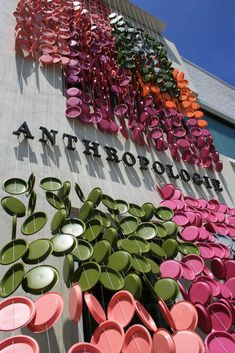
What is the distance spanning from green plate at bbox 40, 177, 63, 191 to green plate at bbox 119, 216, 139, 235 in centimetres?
88

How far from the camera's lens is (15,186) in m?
3.76

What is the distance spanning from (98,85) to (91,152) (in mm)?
1878

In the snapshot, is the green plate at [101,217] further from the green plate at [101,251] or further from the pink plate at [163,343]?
the pink plate at [163,343]

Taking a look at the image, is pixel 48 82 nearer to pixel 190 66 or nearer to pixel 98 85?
pixel 98 85

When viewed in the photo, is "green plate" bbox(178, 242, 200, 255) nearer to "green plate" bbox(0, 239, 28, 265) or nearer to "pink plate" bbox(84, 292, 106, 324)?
"pink plate" bbox(84, 292, 106, 324)

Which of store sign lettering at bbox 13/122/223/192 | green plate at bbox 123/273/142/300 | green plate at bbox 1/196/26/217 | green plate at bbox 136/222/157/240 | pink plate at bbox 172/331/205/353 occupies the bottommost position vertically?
pink plate at bbox 172/331/205/353

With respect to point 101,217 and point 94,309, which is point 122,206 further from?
point 94,309

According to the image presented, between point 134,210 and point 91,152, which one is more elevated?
point 91,152

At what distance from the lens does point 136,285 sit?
124 inches

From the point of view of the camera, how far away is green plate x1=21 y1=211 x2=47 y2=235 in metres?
3.32

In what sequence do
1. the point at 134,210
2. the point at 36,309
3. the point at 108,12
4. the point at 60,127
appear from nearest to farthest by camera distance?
the point at 36,309 < the point at 134,210 < the point at 60,127 < the point at 108,12

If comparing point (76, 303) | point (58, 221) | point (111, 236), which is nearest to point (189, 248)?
point (111, 236)

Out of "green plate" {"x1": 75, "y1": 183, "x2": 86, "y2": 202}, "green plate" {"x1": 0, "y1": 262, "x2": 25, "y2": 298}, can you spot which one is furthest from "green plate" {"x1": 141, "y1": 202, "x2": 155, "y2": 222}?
"green plate" {"x1": 0, "y1": 262, "x2": 25, "y2": 298}

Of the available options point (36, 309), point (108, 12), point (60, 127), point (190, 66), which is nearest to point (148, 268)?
point (36, 309)
